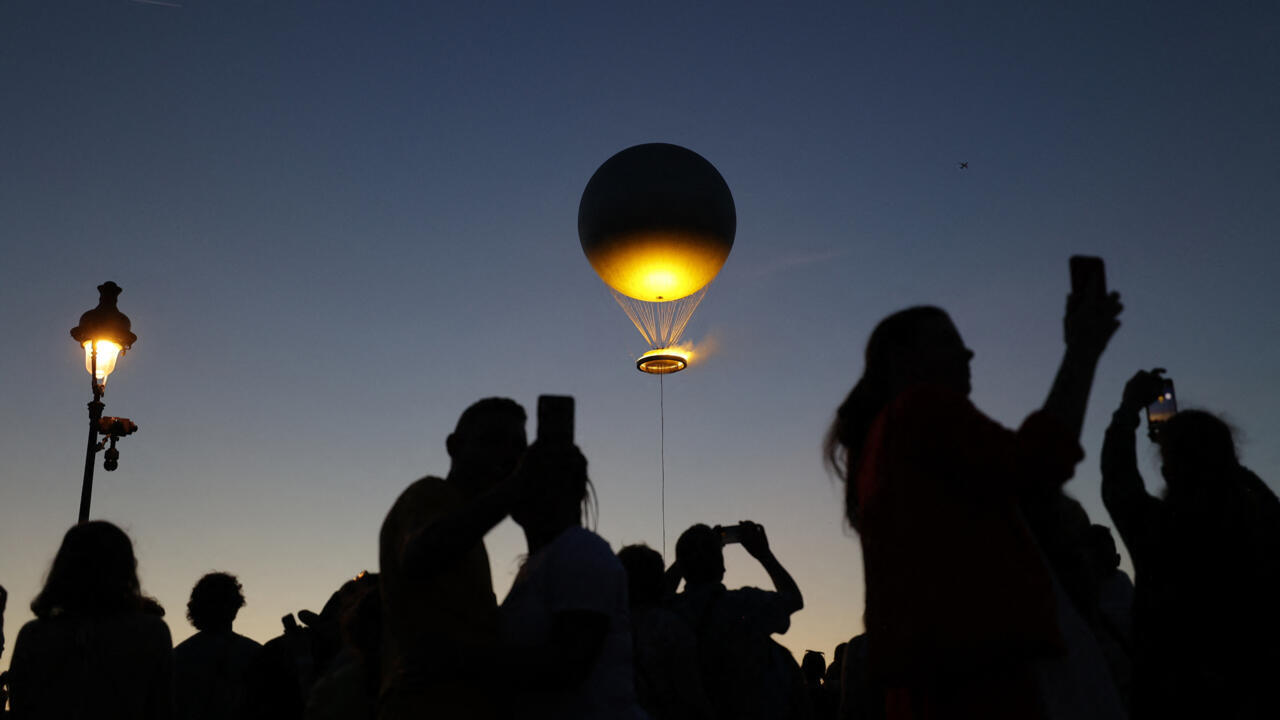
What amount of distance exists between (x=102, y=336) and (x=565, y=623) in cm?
823

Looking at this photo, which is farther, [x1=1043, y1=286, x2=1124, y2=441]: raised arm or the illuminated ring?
the illuminated ring

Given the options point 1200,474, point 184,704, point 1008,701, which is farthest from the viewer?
point 184,704

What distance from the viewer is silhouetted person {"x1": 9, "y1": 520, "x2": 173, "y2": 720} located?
3.95m

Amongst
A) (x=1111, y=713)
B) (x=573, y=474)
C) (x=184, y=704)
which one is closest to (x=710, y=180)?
(x=184, y=704)

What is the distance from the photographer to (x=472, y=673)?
98.5 inches

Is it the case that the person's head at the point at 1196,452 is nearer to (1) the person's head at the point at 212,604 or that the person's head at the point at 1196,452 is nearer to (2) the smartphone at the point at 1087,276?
(2) the smartphone at the point at 1087,276

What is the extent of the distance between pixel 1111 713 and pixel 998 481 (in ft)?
2.10

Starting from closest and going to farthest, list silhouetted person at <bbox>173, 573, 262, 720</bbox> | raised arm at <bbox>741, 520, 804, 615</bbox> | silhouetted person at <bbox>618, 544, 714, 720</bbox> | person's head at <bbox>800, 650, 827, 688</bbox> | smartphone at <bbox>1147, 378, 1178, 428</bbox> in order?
smartphone at <bbox>1147, 378, 1178, 428</bbox> → silhouetted person at <bbox>618, 544, 714, 720</bbox> → raised arm at <bbox>741, 520, 804, 615</bbox> → silhouetted person at <bbox>173, 573, 262, 720</bbox> → person's head at <bbox>800, 650, 827, 688</bbox>

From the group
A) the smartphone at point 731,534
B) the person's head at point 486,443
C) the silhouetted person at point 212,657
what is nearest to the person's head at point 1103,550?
the smartphone at point 731,534

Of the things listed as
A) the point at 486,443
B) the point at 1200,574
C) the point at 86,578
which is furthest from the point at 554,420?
the point at 86,578

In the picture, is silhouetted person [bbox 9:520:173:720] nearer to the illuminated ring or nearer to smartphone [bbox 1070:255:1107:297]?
smartphone [bbox 1070:255:1107:297]

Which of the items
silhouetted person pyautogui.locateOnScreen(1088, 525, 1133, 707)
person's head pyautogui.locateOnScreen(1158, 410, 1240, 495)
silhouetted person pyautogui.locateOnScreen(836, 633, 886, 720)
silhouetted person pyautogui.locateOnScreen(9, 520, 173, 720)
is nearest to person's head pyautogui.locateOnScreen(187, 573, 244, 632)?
silhouetted person pyautogui.locateOnScreen(9, 520, 173, 720)

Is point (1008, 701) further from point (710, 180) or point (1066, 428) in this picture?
point (710, 180)

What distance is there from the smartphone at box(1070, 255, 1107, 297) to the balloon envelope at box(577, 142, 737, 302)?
9.46 m
